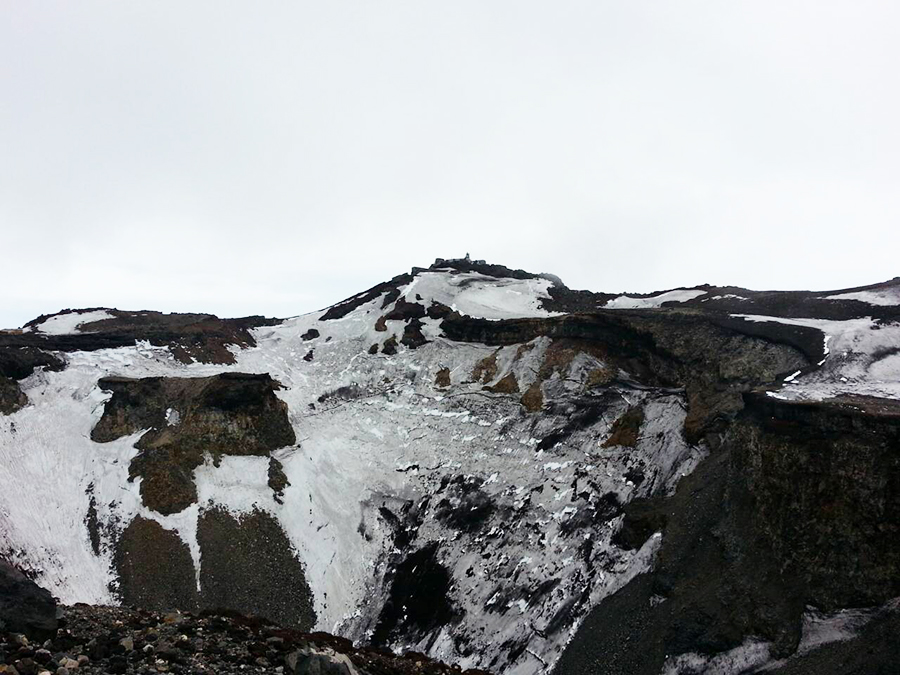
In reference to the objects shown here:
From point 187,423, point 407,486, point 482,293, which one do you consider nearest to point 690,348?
point 407,486

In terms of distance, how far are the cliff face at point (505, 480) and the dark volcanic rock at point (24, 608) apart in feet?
73.4

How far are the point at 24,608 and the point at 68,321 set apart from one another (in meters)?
63.2

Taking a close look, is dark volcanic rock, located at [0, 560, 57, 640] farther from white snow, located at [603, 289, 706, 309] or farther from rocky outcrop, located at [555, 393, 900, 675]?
white snow, located at [603, 289, 706, 309]

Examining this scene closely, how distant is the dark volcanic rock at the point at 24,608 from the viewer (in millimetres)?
13672

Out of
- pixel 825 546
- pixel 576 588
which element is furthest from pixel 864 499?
pixel 576 588

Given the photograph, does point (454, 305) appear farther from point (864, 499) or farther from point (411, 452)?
point (864, 499)

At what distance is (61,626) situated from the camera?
597 inches

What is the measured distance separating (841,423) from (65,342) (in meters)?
62.4

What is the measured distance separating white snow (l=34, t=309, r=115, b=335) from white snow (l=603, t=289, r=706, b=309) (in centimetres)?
6034

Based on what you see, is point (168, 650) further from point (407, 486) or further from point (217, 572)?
point (407, 486)

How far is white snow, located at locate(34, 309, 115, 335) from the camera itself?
62.7 meters

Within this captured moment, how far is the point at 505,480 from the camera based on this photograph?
136 feet

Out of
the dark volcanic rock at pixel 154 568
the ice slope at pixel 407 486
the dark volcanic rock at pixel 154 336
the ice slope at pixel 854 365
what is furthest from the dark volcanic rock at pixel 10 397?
the ice slope at pixel 854 365

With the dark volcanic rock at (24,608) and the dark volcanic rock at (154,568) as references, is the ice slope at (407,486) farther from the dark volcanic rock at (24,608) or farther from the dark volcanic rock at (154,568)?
the dark volcanic rock at (24,608)
